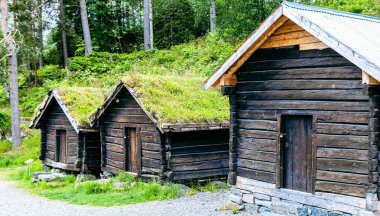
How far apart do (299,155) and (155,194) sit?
5.02 meters

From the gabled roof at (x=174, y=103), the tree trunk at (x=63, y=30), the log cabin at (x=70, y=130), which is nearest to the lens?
the gabled roof at (x=174, y=103)

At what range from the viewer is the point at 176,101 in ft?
50.0

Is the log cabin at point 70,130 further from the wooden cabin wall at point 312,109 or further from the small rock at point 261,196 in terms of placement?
the small rock at point 261,196

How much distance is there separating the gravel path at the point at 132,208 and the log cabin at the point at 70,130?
409 cm

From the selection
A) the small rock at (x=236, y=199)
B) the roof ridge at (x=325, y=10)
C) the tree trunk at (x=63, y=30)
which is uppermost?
the tree trunk at (x=63, y=30)

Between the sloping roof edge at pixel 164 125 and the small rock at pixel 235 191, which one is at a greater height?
the sloping roof edge at pixel 164 125

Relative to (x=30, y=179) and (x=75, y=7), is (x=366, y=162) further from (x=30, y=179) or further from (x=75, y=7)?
(x=75, y=7)

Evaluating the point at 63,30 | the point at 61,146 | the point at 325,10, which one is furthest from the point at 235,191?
the point at 63,30

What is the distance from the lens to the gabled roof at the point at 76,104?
59.1 ft

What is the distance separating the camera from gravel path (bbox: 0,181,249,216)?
465 inches

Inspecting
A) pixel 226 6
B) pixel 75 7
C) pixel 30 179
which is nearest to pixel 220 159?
pixel 30 179

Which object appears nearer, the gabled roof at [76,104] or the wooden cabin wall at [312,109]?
the wooden cabin wall at [312,109]

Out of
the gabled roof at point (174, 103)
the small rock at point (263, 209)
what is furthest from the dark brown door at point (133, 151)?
the small rock at point (263, 209)

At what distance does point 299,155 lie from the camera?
10453mm
